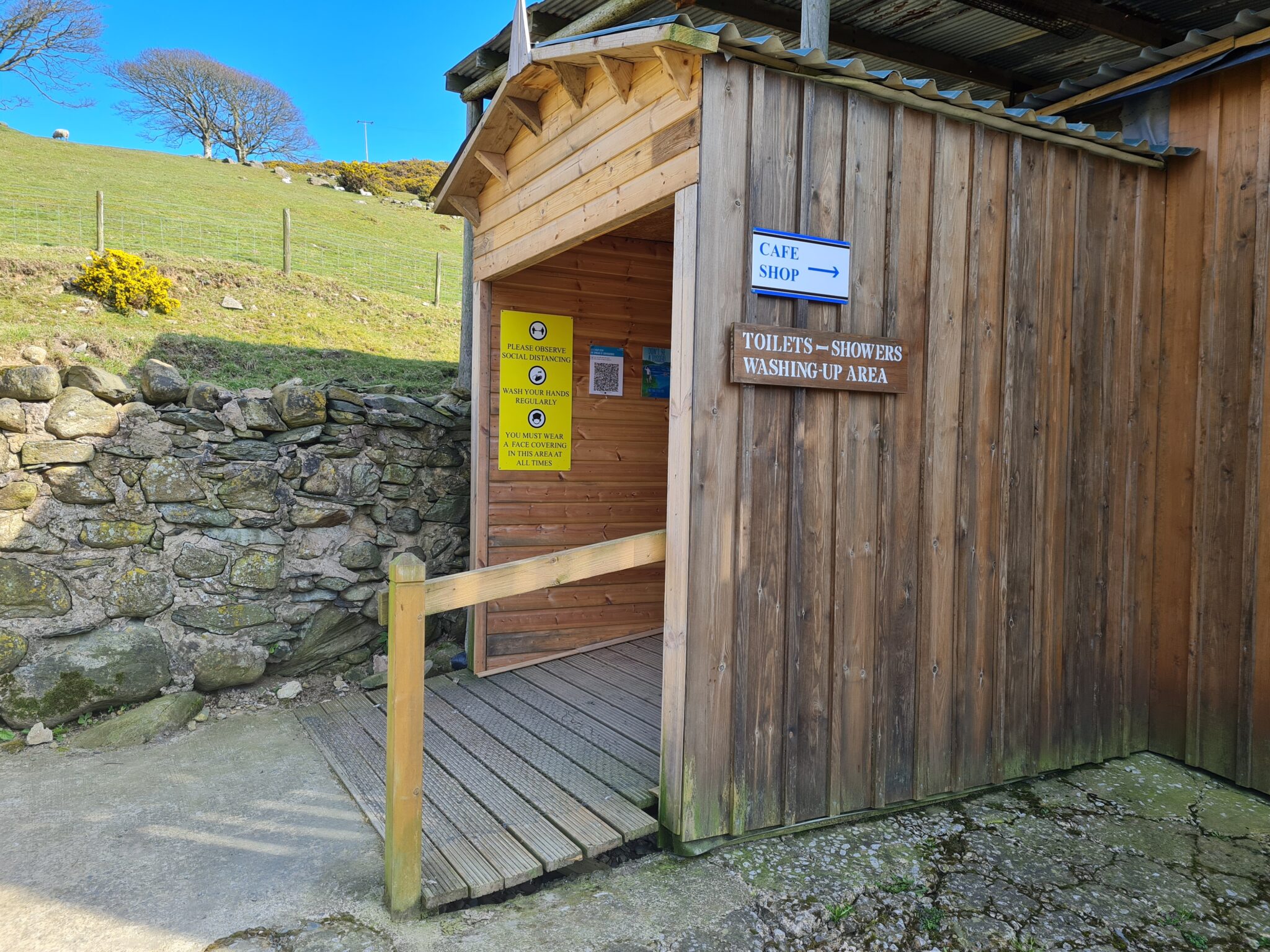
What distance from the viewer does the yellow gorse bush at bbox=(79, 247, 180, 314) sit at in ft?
31.1

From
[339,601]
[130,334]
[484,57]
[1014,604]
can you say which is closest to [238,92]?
[130,334]

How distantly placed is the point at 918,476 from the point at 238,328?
903 centimetres

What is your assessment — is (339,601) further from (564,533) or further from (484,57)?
(484,57)

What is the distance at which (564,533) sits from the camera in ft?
18.3

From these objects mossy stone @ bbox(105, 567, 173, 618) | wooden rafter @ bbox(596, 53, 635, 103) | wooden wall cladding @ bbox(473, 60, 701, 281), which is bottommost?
mossy stone @ bbox(105, 567, 173, 618)

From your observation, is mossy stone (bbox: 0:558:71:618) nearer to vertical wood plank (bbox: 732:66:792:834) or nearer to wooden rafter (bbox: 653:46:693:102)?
vertical wood plank (bbox: 732:66:792:834)

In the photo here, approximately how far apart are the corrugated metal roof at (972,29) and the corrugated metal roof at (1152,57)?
836 millimetres

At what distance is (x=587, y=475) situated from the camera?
562cm

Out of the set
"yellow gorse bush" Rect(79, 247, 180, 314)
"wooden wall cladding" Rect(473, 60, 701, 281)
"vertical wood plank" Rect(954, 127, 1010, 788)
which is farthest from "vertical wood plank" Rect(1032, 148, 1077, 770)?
"yellow gorse bush" Rect(79, 247, 180, 314)

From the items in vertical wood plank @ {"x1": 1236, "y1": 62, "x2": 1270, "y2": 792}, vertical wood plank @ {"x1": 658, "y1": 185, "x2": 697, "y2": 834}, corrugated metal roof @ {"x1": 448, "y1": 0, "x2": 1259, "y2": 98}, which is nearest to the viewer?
vertical wood plank @ {"x1": 658, "y1": 185, "x2": 697, "y2": 834}

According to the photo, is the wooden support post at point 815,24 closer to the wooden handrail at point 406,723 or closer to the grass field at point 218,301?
the wooden handrail at point 406,723

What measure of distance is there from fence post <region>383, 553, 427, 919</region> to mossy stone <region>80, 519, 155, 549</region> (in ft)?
8.84

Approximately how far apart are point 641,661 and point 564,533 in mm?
1008

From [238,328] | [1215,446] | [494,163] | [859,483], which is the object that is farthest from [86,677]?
[238,328]
